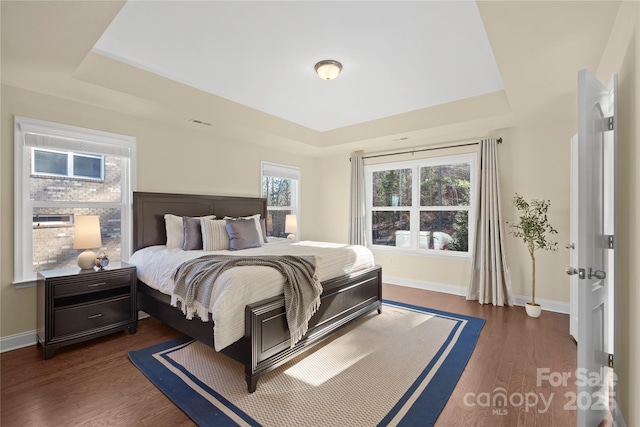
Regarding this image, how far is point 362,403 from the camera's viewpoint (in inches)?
78.4

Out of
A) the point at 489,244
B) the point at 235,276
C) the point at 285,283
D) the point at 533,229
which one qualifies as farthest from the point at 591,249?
the point at 489,244

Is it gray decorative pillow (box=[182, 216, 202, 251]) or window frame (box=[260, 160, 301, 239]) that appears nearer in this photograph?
gray decorative pillow (box=[182, 216, 202, 251])

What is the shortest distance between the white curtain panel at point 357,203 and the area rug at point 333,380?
2519 mm

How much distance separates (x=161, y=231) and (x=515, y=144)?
483cm

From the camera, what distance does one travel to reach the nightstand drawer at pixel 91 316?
8.70 ft

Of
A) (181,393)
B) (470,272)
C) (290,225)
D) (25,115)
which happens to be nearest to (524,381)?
(470,272)

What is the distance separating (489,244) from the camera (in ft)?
13.8

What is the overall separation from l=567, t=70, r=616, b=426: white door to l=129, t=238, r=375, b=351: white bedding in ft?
6.08

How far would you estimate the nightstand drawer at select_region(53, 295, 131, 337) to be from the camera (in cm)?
265

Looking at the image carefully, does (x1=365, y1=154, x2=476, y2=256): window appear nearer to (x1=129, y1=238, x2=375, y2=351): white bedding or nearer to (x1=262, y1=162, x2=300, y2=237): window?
(x1=262, y1=162, x2=300, y2=237): window

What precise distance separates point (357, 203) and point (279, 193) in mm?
1462

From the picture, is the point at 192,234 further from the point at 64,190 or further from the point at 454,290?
the point at 454,290

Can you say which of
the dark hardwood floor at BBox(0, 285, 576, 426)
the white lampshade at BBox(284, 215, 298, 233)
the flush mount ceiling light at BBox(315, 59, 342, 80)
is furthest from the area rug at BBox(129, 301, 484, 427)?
the flush mount ceiling light at BBox(315, 59, 342, 80)

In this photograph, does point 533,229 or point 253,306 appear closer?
point 253,306
